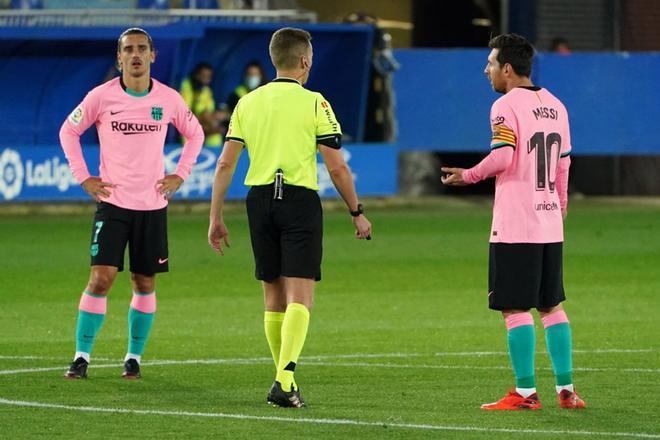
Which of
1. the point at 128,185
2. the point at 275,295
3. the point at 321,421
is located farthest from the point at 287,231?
the point at 128,185

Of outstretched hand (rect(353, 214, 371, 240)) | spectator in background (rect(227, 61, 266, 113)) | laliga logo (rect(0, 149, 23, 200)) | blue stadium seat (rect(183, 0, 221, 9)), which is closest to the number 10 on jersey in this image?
outstretched hand (rect(353, 214, 371, 240))

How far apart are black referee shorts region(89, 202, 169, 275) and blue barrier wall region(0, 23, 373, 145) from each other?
600 inches

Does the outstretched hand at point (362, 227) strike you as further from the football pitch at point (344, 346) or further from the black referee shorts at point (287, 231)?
the football pitch at point (344, 346)

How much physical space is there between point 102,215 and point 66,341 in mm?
2101

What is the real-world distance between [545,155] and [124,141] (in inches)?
111

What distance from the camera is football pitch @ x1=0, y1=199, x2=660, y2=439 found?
877 cm

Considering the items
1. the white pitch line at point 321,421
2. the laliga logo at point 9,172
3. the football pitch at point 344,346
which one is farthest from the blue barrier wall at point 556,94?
the white pitch line at point 321,421

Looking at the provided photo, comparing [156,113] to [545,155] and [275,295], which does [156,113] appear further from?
[545,155]

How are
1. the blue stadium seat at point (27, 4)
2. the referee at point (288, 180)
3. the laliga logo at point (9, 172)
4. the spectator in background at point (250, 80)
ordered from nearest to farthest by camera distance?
the referee at point (288, 180)
the laliga logo at point (9, 172)
the spectator in background at point (250, 80)
the blue stadium seat at point (27, 4)

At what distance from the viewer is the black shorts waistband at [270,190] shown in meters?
9.33

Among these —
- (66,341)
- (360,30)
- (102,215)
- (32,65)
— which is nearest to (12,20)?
(32,65)

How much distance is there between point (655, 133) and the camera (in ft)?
92.1

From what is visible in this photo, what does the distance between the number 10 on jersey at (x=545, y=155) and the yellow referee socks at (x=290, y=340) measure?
142 centimetres

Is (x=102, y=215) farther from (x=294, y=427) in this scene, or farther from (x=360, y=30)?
(x=360, y=30)
